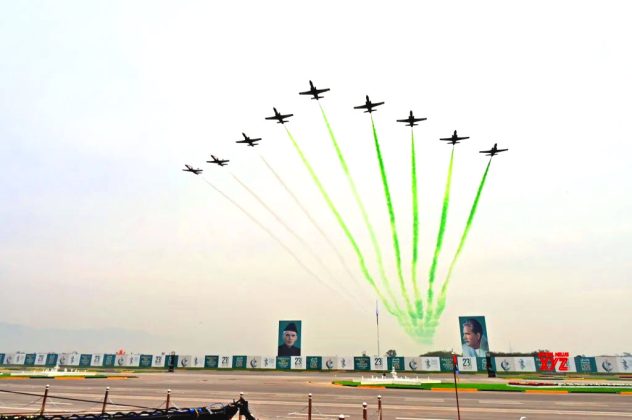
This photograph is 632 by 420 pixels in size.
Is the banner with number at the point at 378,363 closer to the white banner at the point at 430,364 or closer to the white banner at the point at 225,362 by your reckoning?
the white banner at the point at 430,364

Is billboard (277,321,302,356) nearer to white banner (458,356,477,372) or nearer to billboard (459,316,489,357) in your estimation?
white banner (458,356,477,372)

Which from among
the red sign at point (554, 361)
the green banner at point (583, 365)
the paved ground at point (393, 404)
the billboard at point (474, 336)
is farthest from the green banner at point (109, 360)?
the green banner at point (583, 365)

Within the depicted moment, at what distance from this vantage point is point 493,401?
26.7 m

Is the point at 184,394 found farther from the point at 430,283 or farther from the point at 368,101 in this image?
the point at 368,101

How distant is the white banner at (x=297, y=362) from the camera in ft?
238

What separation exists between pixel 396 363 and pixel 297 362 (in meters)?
19.2

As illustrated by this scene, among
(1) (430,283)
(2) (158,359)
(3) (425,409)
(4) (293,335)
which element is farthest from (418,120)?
(2) (158,359)

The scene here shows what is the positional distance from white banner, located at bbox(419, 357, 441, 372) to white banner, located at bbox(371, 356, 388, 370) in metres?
6.52

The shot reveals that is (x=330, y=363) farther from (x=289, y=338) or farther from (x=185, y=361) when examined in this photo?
(x=185, y=361)

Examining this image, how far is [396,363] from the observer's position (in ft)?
221

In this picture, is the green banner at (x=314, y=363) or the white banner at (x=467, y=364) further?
the green banner at (x=314, y=363)

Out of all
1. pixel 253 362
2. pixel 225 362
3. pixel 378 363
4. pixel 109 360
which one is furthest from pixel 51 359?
pixel 378 363

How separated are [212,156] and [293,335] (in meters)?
43.3

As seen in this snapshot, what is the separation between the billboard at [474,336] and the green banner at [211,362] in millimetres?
48251
